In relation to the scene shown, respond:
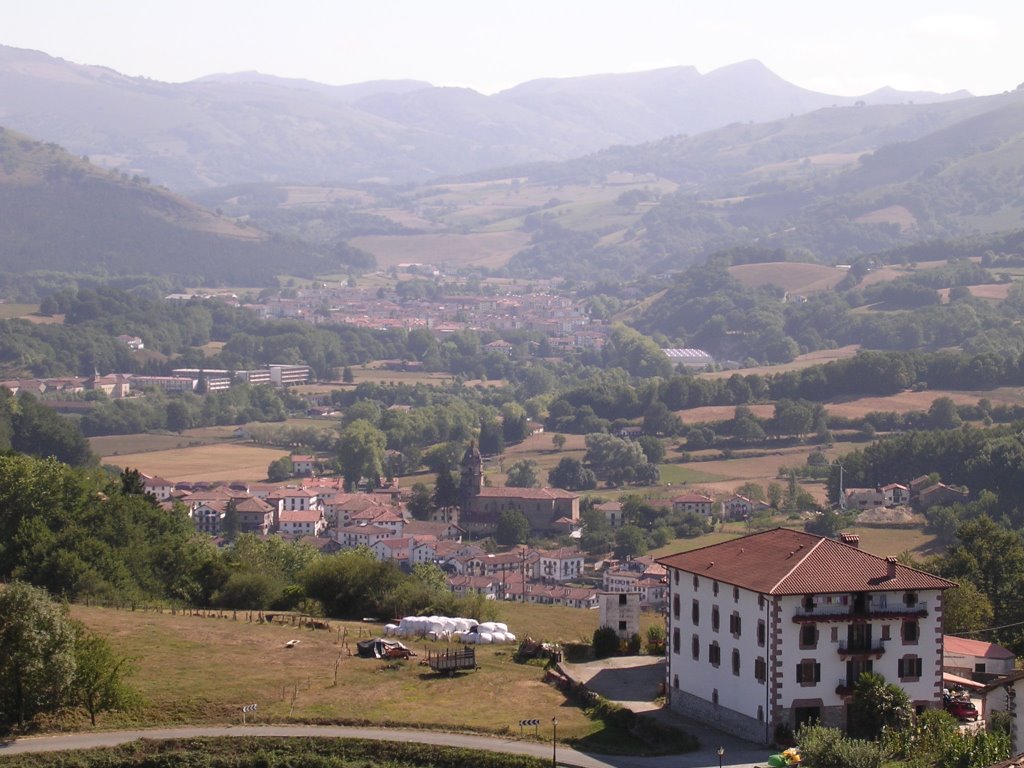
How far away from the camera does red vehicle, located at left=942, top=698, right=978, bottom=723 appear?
120 ft

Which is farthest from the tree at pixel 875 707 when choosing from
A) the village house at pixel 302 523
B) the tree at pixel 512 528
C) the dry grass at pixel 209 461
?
the dry grass at pixel 209 461

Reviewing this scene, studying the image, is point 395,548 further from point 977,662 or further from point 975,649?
point 977,662

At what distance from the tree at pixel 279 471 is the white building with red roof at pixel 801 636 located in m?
77.0

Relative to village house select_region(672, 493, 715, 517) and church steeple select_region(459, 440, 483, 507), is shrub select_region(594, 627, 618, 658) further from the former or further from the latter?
church steeple select_region(459, 440, 483, 507)

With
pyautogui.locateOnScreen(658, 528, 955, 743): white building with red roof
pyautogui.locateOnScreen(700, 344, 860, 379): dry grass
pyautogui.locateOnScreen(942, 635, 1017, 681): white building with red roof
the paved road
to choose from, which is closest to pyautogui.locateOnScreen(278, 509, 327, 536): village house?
pyautogui.locateOnScreen(942, 635, 1017, 681): white building with red roof

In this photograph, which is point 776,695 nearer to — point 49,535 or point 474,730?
point 474,730

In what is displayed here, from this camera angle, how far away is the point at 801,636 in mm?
35031

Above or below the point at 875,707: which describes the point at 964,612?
below

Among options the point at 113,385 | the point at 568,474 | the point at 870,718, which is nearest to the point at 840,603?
the point at 870,718

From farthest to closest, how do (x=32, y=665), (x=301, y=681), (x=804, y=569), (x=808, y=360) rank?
(x=808, y=360) → (x=301, y=681) → (x=804, y=569) → (x=32, y=665)

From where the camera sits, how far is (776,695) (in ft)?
114

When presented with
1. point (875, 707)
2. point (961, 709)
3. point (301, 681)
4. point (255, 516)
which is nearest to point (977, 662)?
point (961, 709)

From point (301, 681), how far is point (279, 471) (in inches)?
2952

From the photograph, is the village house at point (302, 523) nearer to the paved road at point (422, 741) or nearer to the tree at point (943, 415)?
the tree at point (943, 415)
